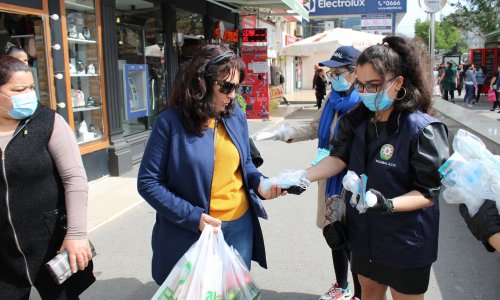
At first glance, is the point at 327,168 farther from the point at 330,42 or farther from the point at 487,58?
the point at 487,58

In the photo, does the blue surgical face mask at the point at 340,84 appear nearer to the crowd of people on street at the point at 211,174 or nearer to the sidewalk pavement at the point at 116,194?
the crowd of people on street at the point at 211,174

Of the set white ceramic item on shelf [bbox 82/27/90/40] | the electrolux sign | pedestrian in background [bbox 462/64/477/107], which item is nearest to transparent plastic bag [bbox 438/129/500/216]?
white ceramic item on shelf [bbox 82/27/90/40]

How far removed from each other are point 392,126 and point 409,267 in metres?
0.66

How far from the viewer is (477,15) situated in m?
26.8

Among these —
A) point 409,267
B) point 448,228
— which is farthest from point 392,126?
point 448,228

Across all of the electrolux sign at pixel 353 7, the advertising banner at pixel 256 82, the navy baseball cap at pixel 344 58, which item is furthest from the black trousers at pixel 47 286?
the electrolux sign at pixel 353 7

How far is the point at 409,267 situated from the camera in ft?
6.93

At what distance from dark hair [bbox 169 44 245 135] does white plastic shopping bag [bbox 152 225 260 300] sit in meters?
0.51

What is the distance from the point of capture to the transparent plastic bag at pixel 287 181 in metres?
2.25

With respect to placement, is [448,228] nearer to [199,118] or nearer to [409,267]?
[409,267]

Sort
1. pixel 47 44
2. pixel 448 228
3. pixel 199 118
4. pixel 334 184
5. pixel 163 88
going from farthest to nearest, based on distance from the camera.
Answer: pixel 163 88
pixel 47 44
pixel 448 228
pixel 334 184
pixel 199 118

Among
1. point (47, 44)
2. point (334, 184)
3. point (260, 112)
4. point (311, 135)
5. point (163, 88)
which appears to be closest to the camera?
point (334, 184)

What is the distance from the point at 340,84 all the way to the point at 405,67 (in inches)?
33.9

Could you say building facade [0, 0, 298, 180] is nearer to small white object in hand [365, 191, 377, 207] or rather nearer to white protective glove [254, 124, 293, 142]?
white protective glove [254, 124, 293, 142]
